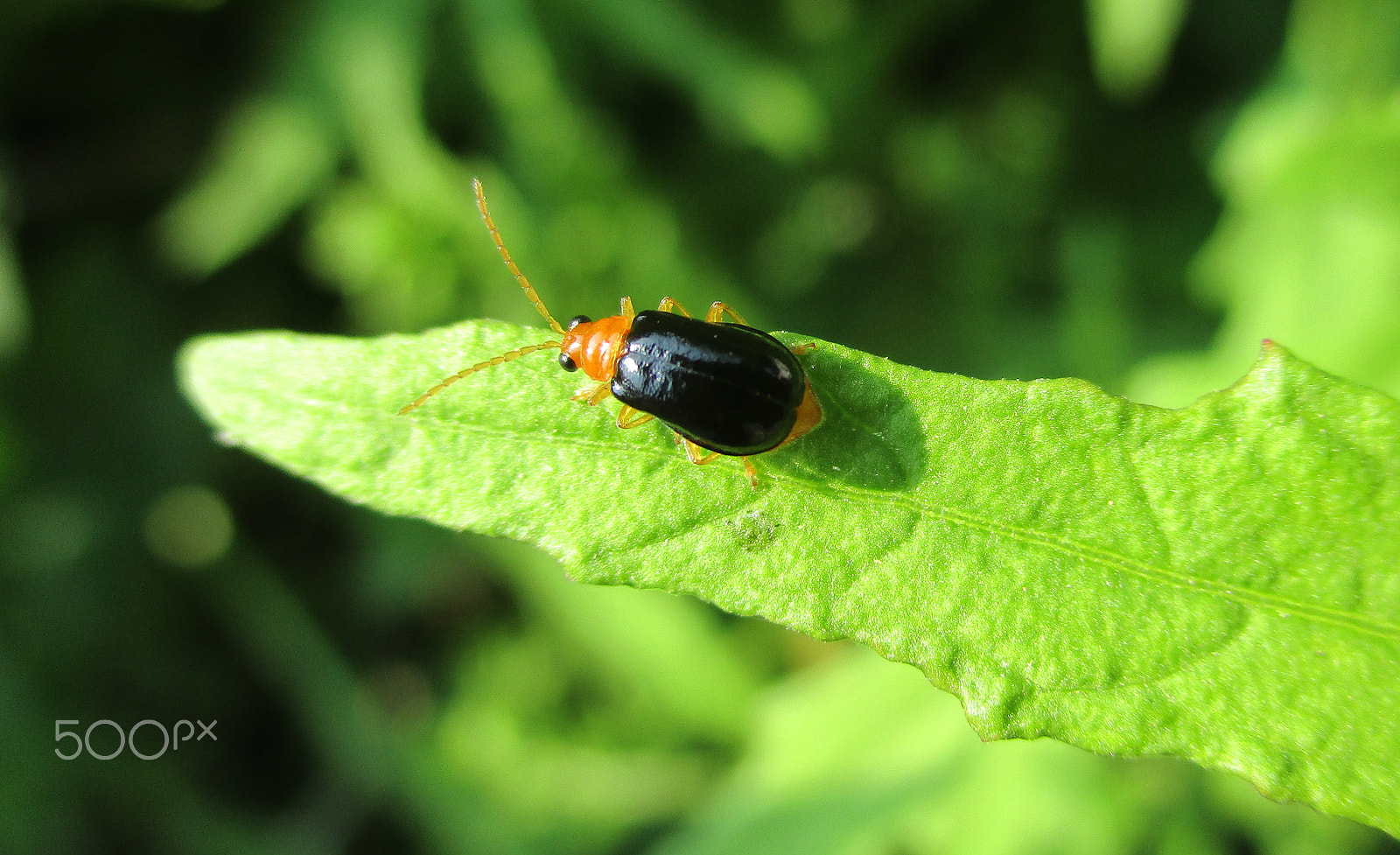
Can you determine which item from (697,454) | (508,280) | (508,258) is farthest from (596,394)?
(508,280)

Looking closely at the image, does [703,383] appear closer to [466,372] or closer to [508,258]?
[466,372]

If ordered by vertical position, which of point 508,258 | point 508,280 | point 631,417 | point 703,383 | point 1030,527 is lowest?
point 1030,527

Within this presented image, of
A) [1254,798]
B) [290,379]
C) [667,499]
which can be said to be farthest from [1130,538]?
[1254,798]

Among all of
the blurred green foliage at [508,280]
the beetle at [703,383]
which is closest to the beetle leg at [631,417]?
the beetle at [703,383]

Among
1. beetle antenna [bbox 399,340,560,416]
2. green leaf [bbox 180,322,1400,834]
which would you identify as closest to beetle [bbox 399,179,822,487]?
beetle antenna [bbox 399,340,560,416]

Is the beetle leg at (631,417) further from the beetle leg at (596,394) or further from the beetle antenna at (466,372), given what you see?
the beetle antenna at (466,372)

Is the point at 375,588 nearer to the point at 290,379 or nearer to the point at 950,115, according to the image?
the point at 290,379
